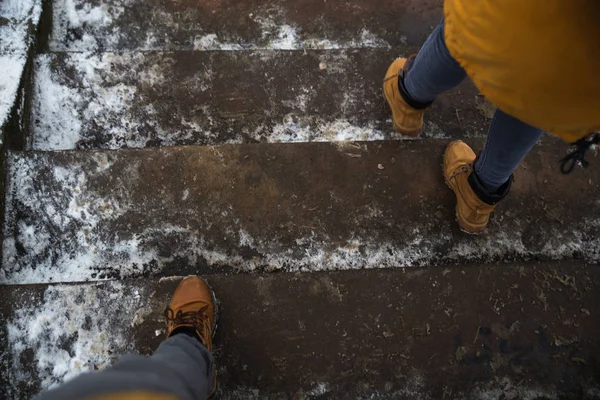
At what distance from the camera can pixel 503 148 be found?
54.4 inches

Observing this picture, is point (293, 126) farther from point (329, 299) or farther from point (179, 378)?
point (179, 378)

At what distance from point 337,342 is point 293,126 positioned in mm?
1026

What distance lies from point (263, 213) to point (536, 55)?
1.17 metres

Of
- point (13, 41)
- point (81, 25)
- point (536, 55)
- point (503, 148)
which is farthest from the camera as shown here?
point (81, 25)

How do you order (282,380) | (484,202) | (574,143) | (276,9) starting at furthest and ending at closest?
(276,9)
(484,202)
(282,380)
(574,143)

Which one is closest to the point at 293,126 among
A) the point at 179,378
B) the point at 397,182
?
the point at 397,182

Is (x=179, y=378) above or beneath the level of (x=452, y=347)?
above

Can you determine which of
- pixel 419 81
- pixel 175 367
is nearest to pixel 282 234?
pixel 175 367

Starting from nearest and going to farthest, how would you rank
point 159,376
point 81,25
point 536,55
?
point 536,55
point 159,376
point 81,25

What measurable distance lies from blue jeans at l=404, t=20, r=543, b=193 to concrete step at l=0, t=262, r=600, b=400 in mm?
424

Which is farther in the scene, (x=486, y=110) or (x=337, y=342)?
(x=486, y=110)

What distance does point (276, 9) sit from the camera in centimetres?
230

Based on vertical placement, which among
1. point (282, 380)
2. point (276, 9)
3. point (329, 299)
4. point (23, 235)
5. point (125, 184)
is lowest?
point (282, 380)

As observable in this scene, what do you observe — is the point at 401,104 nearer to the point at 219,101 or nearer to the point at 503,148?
the point at 503,148
